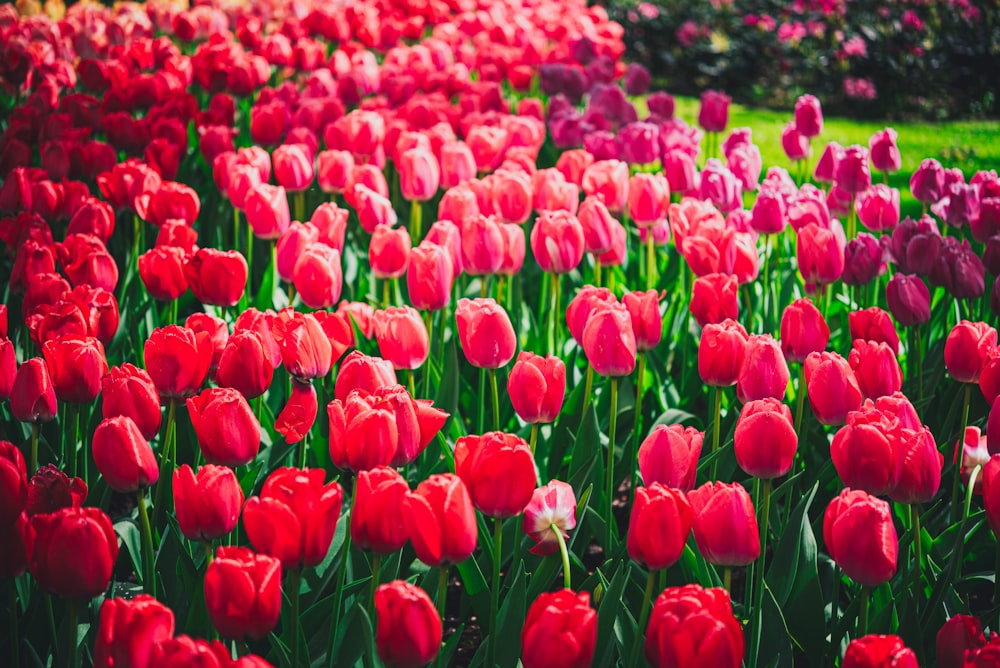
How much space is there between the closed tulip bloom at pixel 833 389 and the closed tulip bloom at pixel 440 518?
852 mm

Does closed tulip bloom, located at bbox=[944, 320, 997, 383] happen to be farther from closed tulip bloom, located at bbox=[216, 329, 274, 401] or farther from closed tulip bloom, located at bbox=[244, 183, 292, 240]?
closed tulip bloom, located at bbox=[244, 183, 292, 240]

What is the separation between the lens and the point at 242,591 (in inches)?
52.9

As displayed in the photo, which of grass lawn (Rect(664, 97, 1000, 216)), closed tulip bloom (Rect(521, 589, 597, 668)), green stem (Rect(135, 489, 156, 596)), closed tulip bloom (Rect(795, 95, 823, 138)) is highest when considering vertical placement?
closed tulip bloom (Rect(795, 95, 823, 138))

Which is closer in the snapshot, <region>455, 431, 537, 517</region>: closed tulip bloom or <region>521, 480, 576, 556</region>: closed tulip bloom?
<region>455, 431, 537, 517</region>: closed tulip bloom

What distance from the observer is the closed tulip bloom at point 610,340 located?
2.08 metres

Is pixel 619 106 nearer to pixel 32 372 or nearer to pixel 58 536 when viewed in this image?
A: pixel 32 372

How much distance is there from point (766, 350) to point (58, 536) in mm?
1290

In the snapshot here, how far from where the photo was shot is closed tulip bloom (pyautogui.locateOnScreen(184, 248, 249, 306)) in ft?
8.10

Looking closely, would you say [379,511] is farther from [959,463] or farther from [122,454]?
[959,463]

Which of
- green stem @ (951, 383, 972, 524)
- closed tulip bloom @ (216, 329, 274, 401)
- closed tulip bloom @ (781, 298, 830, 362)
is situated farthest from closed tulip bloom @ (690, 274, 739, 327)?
closed tulip bloom @ (216, 329, 274, 401)

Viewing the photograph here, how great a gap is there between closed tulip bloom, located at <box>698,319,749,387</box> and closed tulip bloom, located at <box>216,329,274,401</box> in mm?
881

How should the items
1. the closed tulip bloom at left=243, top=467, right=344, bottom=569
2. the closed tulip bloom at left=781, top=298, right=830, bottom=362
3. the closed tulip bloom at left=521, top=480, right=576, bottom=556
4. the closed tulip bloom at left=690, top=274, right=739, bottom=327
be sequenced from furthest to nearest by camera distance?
the closed tulip bloom at left=690, top=274, right=739, bottom=327 < the closed tulip bloom at left=781, top=298, right=830, bottom=362 < the closed tulip bloom at left=521, top=480, right=576, bottom=556 < the closed tulip bloom at left=243, top=467, right=344, bottom=569

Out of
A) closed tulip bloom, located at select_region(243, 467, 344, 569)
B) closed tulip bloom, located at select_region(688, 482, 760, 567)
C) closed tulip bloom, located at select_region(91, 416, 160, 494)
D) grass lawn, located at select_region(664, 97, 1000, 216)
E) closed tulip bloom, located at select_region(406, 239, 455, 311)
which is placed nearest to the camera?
closed tulip bloom, located at select_region(243, 467, 344, 569)

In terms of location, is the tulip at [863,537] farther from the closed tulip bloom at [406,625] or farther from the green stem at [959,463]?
the closed tulip bloom at [406,625]
